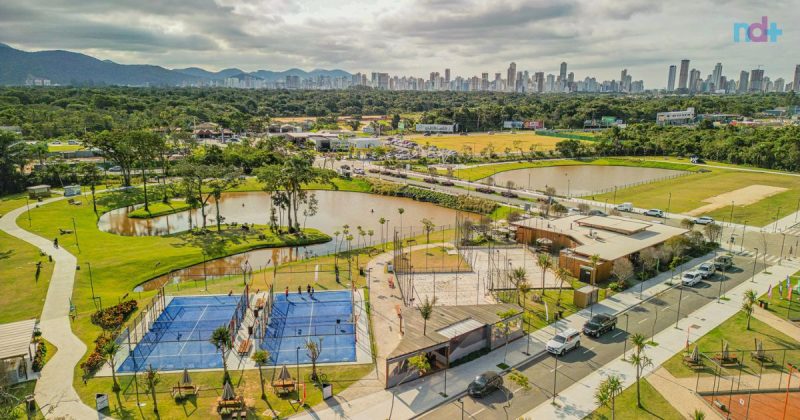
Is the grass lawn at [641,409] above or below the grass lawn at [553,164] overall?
below

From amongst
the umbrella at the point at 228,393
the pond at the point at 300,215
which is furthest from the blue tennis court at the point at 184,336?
the pond at the point at 300,215

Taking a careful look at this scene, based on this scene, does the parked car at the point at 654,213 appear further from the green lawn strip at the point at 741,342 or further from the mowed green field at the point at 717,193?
the green lawn strip at the point at 741,342

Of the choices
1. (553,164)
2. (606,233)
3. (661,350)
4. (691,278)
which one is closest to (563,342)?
(661,350)

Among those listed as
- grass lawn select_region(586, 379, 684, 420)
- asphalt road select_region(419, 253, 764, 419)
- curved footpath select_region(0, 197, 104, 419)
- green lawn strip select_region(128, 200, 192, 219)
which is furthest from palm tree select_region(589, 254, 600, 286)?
green lawn strip select_region(128, 200, 192, 219)

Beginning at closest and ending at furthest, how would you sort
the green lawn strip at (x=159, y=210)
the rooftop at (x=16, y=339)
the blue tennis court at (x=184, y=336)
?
the rooftop at (x=16, y=339) → the blue tennis court at (x=184, y=336) → the green lawn strip at (x=159, y=210)

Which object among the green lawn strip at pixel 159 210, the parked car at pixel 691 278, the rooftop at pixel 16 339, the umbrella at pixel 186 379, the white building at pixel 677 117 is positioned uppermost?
the white building at pixel 677 117

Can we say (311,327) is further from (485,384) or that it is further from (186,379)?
(485,384)

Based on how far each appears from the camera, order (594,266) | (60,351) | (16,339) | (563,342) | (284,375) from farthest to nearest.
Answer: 1. (594,266)
2. (563,342)
3. (60,351)
4. (16,339)
5. (284,375)
